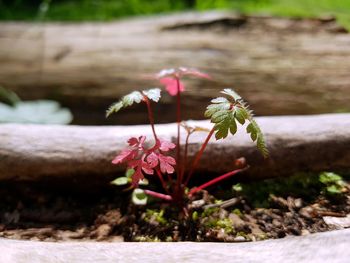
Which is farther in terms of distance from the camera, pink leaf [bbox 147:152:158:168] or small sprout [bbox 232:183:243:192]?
small sprout [bbox 232:183:243:192]

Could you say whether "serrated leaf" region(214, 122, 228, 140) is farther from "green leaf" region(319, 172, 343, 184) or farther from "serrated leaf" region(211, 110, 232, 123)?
"green leaf" region(319, 172, 343, 184)

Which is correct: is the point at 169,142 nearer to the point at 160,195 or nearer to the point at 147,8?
the point at 160,195

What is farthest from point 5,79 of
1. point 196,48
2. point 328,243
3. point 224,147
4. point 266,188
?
point 328,243

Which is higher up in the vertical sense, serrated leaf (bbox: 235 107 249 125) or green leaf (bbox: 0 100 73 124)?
serrated leaf (bbox: 235 107 249 125)

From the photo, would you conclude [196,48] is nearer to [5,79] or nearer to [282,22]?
[282,22]

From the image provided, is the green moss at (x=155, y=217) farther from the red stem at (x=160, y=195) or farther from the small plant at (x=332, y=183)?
the small plant at (x=332, y=183)

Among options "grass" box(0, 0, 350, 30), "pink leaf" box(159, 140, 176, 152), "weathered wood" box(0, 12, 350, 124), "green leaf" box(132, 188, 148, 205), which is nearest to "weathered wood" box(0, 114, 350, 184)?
"green leaf" box(132, 188, 148, 205)
